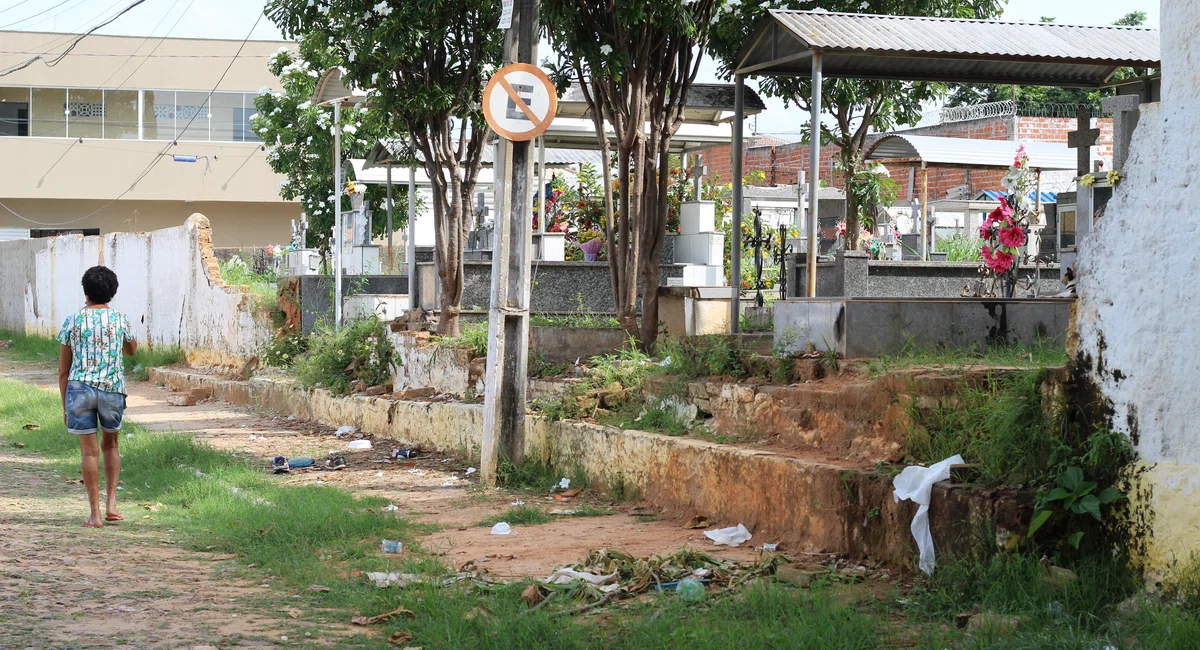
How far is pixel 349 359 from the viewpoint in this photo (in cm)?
1363

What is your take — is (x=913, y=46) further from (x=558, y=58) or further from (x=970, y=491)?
(x=970, y=491)

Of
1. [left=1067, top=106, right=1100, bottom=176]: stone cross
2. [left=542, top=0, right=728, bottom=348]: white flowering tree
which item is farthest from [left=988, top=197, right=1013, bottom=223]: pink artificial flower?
[left=542, top=0, right=728, bottom=348]: white flowering tree

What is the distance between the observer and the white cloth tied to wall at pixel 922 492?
5.23 meters

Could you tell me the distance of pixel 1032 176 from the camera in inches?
450

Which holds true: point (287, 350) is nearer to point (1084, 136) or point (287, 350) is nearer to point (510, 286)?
point (510, 286)

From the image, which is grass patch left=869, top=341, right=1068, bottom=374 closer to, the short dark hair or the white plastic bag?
the white plastic bag

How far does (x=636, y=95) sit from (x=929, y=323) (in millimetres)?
3436

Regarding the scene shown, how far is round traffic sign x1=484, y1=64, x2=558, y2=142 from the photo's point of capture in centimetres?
848

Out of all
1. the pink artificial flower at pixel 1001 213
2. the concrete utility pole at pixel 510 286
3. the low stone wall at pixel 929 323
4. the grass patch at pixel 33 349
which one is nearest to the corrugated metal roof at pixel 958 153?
the pink artificial flower at pixel 1001 213

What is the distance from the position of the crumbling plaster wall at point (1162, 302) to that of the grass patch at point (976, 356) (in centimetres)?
103

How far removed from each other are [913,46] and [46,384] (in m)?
14.7

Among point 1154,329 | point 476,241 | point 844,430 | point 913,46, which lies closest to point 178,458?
point 844,430

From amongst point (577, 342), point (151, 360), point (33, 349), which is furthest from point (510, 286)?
point (33, 349)

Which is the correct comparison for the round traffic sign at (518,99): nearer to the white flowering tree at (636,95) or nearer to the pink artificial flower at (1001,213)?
the white flowering tree at (636,95)
